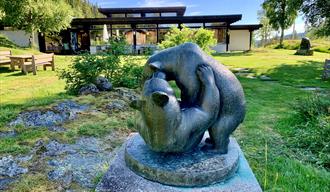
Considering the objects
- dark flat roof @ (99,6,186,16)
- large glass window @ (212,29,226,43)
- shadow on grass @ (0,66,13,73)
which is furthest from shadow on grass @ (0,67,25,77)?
large glass window @ (212,29,226,43)

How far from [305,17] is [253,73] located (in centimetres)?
547

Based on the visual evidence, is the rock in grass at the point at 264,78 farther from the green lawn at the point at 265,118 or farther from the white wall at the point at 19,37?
the white wall at the point at 19,37

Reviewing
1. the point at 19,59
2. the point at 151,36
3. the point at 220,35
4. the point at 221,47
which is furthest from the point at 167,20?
the point at 19,59

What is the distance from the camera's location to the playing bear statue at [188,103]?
142 centimetres

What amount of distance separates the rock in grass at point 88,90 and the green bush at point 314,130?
12.2 feet

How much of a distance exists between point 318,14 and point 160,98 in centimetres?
1458

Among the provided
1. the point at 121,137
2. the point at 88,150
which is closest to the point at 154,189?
the point at 88,150

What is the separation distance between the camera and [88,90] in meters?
5.93

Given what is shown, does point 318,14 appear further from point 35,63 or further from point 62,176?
point 62,176

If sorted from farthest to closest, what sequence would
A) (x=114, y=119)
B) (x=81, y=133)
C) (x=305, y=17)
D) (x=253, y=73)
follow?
(x=305, y=17) < (x=253, y=73) < (x=114, y=119) < (x=81, y=133)

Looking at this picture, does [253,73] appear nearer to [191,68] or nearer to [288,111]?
[288,111]

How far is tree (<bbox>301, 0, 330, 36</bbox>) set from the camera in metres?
12.7

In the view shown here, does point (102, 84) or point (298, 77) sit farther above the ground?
point (102, 84)

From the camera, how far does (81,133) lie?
12.5ft
